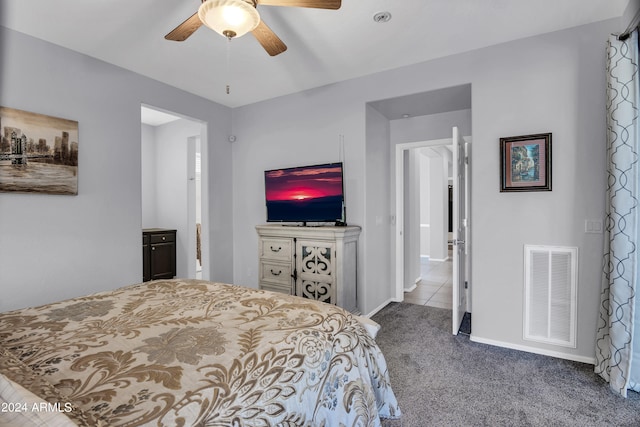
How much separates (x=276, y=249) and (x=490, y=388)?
237 cm


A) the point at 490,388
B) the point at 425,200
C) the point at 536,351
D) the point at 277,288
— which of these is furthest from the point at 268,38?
the point at 425,200

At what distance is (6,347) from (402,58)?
3.46 meters

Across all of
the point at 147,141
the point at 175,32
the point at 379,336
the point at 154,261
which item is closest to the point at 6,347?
the point at 175,32

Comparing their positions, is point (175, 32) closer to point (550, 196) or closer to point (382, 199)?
point (382, 199)

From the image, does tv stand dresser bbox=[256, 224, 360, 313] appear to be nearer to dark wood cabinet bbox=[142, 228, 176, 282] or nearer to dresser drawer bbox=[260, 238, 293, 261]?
dresser drawer bbox=[260, 238, 293, 261]

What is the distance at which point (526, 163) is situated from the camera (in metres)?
2.73

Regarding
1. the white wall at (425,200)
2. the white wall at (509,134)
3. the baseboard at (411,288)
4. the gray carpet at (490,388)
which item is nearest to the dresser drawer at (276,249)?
the white wall at (509,134)

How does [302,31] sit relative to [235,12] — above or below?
above

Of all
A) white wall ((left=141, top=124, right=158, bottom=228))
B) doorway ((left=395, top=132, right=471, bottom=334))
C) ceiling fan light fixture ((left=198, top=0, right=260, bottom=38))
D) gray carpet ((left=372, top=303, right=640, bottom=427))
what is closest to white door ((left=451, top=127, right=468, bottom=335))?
doorway ((left=395, top=132, right=471, bottom=334))

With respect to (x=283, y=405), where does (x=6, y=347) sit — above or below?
above

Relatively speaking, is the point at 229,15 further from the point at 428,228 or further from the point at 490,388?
the point at 428,228

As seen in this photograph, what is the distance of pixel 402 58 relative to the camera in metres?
3.11

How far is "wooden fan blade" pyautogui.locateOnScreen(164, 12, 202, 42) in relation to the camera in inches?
77.0

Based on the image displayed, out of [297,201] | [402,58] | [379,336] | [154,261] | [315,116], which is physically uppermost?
[402,58]
